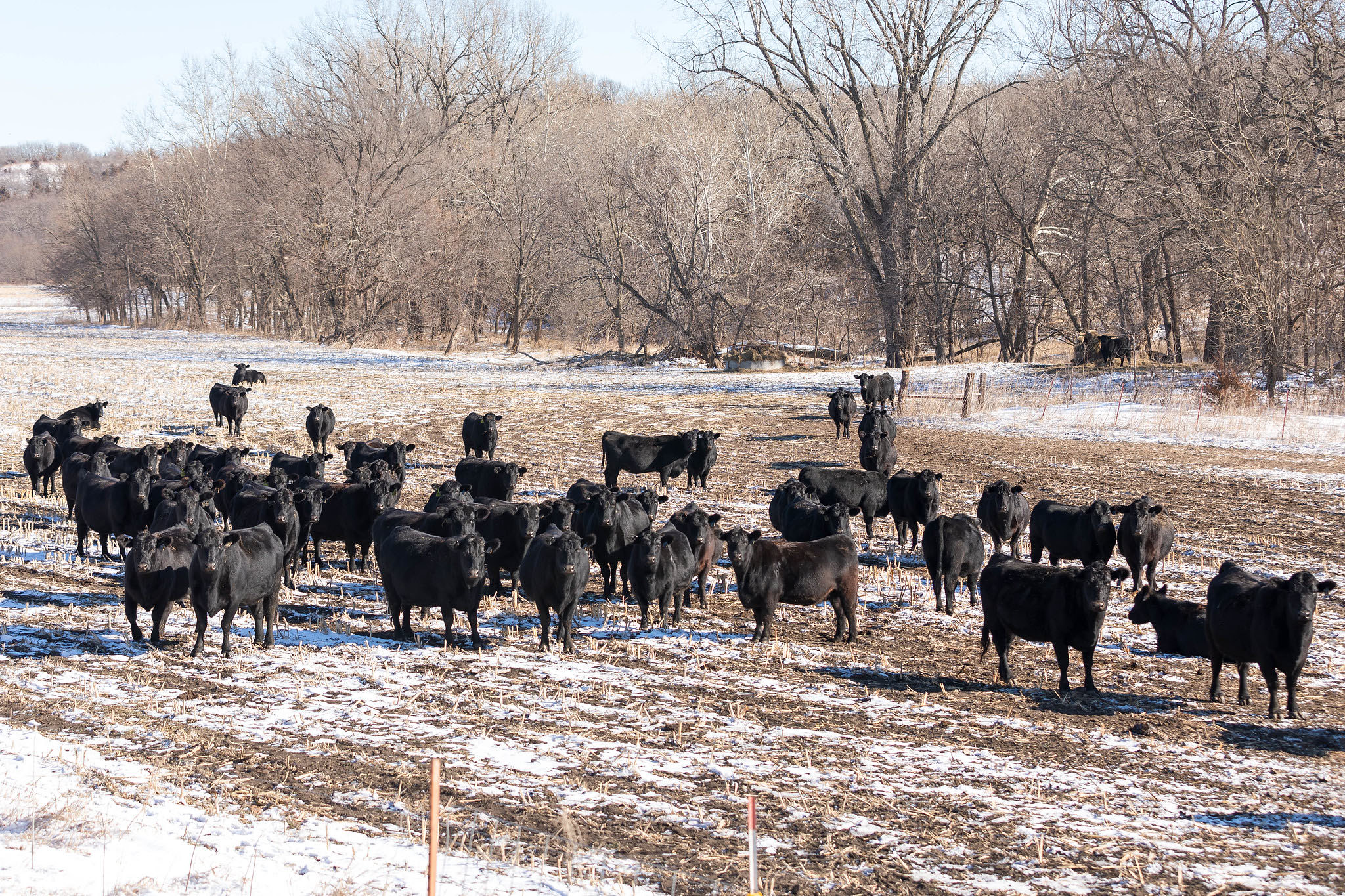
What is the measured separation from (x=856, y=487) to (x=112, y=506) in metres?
10.2

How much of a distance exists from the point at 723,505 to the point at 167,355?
3912cm

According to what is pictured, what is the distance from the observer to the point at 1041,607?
9695 mm

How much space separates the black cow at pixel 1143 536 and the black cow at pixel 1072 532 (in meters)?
0.18

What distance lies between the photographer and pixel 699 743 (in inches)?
303

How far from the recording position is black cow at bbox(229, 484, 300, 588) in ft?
39.0

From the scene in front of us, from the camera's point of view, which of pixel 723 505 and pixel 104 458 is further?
pixel 723 505

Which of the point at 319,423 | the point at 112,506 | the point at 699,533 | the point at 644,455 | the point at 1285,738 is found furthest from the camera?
the point at 319,423

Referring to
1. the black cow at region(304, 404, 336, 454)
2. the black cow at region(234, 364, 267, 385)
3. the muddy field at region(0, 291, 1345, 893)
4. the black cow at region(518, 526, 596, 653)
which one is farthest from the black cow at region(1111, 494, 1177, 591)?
the black cow at region(234, 364, 267, 385)

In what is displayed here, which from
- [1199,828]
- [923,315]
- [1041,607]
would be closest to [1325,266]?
[923,315]

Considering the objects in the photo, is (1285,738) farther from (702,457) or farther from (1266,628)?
(702,457)

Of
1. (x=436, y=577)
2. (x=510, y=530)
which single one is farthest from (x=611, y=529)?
(x=436, y=577)

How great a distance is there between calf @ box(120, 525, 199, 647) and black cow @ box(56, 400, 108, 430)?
526 inches

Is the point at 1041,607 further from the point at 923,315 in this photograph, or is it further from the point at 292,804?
the point at 923,315

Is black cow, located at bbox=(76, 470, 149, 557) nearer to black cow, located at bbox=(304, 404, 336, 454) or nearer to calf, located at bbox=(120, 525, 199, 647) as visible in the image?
calf, located at bbox=(120, 525, 199, 647)
